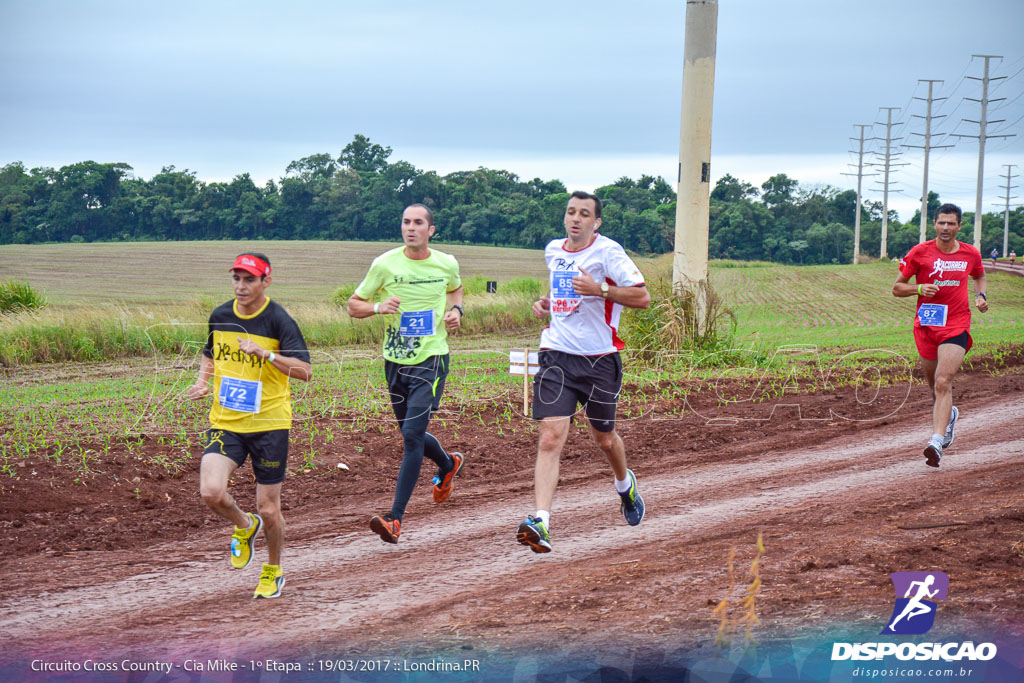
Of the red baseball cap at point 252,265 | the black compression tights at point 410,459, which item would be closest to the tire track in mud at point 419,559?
the black compression tights at point 410,459

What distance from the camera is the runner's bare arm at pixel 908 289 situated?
8922 mm

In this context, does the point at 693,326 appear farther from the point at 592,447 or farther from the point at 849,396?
the point at 592,447

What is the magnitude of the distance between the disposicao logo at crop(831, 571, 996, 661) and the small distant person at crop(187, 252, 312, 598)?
10.7 ft

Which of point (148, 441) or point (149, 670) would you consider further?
point (148, 441)

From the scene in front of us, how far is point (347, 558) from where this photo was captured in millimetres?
6504

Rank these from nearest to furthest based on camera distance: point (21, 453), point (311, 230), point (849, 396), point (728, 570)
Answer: point (728, 570), point (21, 453), point (849, 396), point (311, 230)

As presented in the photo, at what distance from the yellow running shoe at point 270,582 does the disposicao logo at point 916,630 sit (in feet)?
10.5

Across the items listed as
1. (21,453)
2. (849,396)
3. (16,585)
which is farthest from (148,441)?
(849,396)

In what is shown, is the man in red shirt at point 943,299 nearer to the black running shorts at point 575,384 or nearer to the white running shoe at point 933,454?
the white running shoe at point 933,454

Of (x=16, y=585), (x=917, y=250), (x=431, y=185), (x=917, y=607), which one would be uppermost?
(x=431, y=185)

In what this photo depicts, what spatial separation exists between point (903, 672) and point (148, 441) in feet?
24.3

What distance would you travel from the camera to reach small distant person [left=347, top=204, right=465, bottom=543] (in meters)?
6.89

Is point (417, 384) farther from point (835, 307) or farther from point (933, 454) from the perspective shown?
point (835, 307)

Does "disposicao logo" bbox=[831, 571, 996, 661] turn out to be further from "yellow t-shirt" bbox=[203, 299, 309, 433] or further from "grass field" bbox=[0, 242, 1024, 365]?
"grass field" bbox=[0, 242, 1024, 365]
